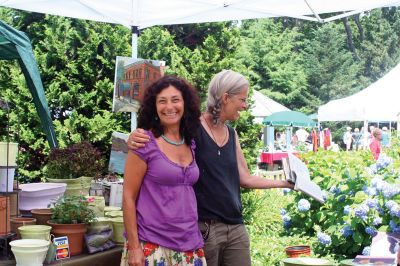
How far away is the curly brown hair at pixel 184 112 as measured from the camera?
237cm

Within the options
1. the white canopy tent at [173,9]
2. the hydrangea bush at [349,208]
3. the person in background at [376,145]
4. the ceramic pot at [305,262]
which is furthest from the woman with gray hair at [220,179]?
the person in background at [376,145]

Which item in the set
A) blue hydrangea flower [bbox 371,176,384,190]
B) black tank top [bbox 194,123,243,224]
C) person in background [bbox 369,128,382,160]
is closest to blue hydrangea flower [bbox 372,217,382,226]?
blue hydrangea flower [bbox 371,176,384,190]

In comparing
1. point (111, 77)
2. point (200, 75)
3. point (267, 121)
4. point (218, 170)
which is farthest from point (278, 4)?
point (267, 121)

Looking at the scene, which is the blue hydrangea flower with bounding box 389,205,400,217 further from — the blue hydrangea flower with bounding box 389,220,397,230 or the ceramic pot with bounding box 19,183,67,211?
the ceramic pot with bounding box 19,183,67,211

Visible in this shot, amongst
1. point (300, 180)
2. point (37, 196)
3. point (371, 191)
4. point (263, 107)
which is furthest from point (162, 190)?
point (263, 107)

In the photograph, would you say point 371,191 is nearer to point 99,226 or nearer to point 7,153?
point 99,226

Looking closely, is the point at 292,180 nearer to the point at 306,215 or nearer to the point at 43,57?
the point at 306,215

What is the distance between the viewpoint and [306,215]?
5660 millimetres

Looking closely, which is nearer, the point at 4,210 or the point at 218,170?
the point at 218,170

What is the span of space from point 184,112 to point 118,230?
1.06 metres

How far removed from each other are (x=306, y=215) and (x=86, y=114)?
3461 millimetres

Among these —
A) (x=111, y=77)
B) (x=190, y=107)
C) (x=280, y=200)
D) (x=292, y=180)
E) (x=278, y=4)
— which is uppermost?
(x=278, y=4)

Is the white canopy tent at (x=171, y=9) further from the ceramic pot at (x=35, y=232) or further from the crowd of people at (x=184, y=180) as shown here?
the crowd of people at (x=184, y=180)

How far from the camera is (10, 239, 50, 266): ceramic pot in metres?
2.60
